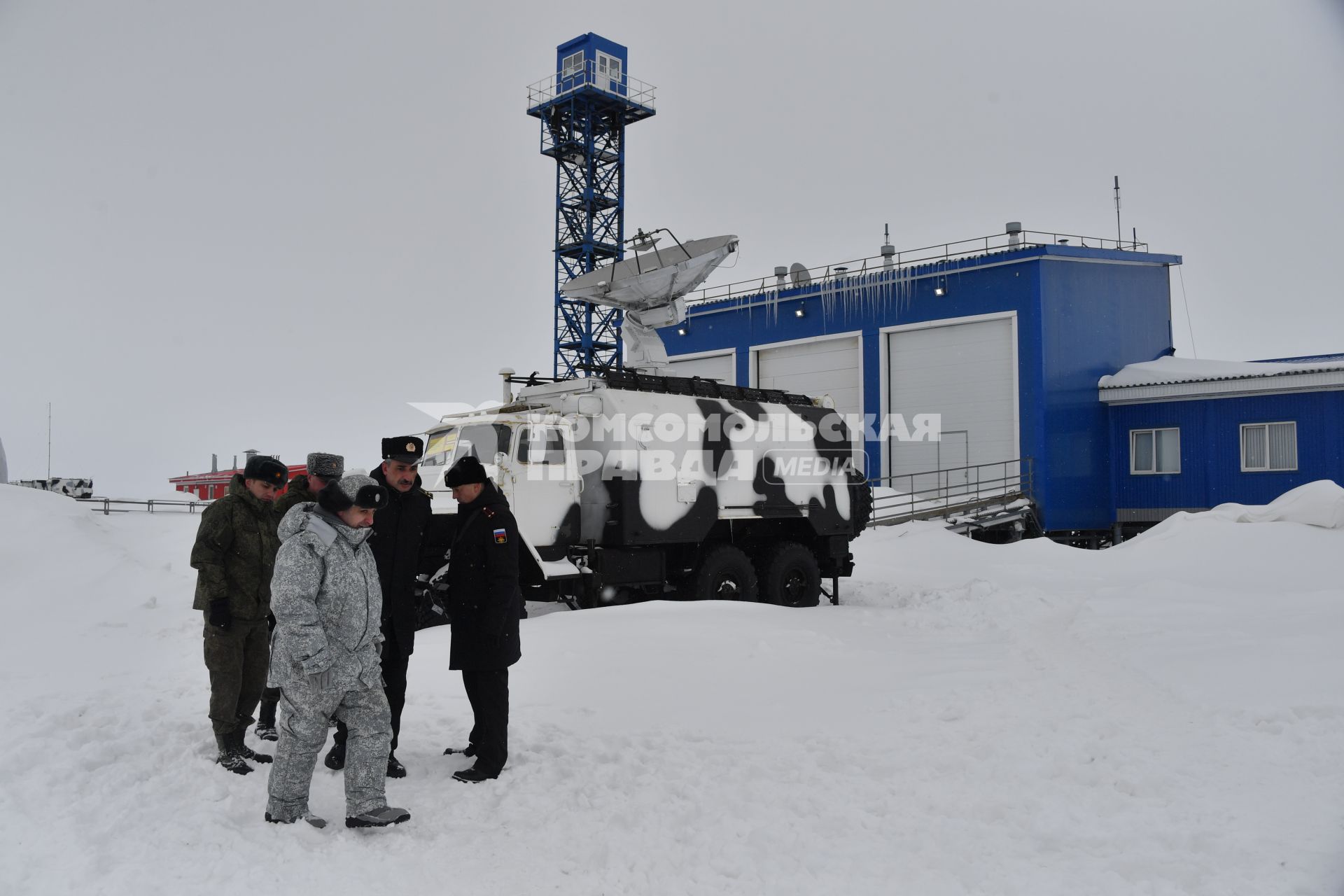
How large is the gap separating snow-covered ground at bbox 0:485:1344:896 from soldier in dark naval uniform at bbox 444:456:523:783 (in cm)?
49

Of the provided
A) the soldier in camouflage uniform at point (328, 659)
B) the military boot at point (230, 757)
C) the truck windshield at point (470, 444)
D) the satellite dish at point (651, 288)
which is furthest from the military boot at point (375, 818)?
the satellite dish at point (651, 288)

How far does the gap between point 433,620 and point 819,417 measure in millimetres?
6356

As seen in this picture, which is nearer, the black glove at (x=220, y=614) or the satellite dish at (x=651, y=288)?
the black glove at (x=220, y=614)

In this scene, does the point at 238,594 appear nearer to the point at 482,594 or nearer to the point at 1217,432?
the point at 482,594

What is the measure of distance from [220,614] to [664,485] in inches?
253

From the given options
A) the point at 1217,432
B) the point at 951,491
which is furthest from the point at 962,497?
the point at 1217,432

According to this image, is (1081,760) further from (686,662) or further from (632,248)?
(632,248)

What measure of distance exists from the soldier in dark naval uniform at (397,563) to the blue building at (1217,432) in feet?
70.1

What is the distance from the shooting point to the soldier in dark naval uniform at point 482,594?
579 centimetres

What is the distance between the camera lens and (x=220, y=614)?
18.5 feet

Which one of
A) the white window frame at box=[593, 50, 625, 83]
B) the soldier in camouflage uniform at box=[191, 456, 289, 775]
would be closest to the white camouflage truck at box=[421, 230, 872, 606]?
the soldier in camouflage uniform at box=[191, 456, 289, 775]

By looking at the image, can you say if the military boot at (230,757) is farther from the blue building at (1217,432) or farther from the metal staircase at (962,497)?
the blue building at (1217,432)

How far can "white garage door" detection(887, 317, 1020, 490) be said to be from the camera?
2405cm

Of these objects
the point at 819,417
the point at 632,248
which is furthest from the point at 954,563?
the point at 632,248
